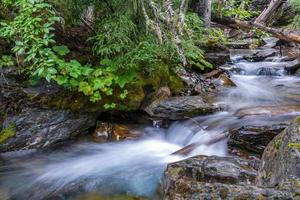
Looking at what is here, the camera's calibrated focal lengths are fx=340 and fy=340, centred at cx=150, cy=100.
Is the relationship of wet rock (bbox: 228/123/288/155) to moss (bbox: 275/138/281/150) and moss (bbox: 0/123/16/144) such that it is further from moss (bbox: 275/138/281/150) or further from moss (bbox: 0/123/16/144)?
moss (bbox: 0/123/16/144)

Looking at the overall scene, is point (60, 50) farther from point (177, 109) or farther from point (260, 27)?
point (260, 27)

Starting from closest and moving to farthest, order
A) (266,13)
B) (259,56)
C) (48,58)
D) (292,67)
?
(48,58) → (292,67) → (259,56) → (266,13)

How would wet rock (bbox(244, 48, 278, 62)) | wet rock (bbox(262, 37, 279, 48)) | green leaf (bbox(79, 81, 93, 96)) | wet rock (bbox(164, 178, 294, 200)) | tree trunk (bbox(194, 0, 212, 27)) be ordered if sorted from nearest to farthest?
1. wet rock (bbox(164, 178, 294, 200))
2. green leaf (bbox(79, 81, 93, 96))
3. tree trunk (bbox(194, 0, 212, 27))
4. wet rock (bbox(244, 48, 278, 62))
5. wet rock (bbox(262, 37, 279, 48))

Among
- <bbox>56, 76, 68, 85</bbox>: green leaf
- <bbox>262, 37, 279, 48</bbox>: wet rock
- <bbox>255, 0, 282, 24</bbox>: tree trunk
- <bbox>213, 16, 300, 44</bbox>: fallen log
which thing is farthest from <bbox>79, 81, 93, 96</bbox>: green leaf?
<bbox>262, 37, 279, 48</bbox>: wet rock

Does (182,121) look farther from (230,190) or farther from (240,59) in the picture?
(240,59)

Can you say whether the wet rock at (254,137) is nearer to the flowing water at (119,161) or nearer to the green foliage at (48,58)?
the flowing water at (119,161)

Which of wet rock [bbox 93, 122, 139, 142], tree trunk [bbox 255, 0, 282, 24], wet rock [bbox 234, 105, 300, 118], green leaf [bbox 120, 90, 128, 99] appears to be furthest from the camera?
tree trunk [bbox 255, 0, 282, 24]

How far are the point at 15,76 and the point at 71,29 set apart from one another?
4.01 ft

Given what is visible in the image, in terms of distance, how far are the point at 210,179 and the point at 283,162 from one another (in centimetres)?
97

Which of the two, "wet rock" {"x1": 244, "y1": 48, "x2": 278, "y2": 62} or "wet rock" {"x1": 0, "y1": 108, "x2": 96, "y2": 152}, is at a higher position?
"wet rock" {"x1": 244, "y1": 48, "x2": 278, "y2": 62}

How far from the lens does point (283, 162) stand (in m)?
2.73

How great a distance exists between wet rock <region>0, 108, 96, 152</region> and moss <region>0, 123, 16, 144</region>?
0.03 meters

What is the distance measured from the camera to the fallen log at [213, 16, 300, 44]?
28.5 ft

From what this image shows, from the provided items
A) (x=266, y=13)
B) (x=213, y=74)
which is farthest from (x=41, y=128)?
(x=266, y=13)
